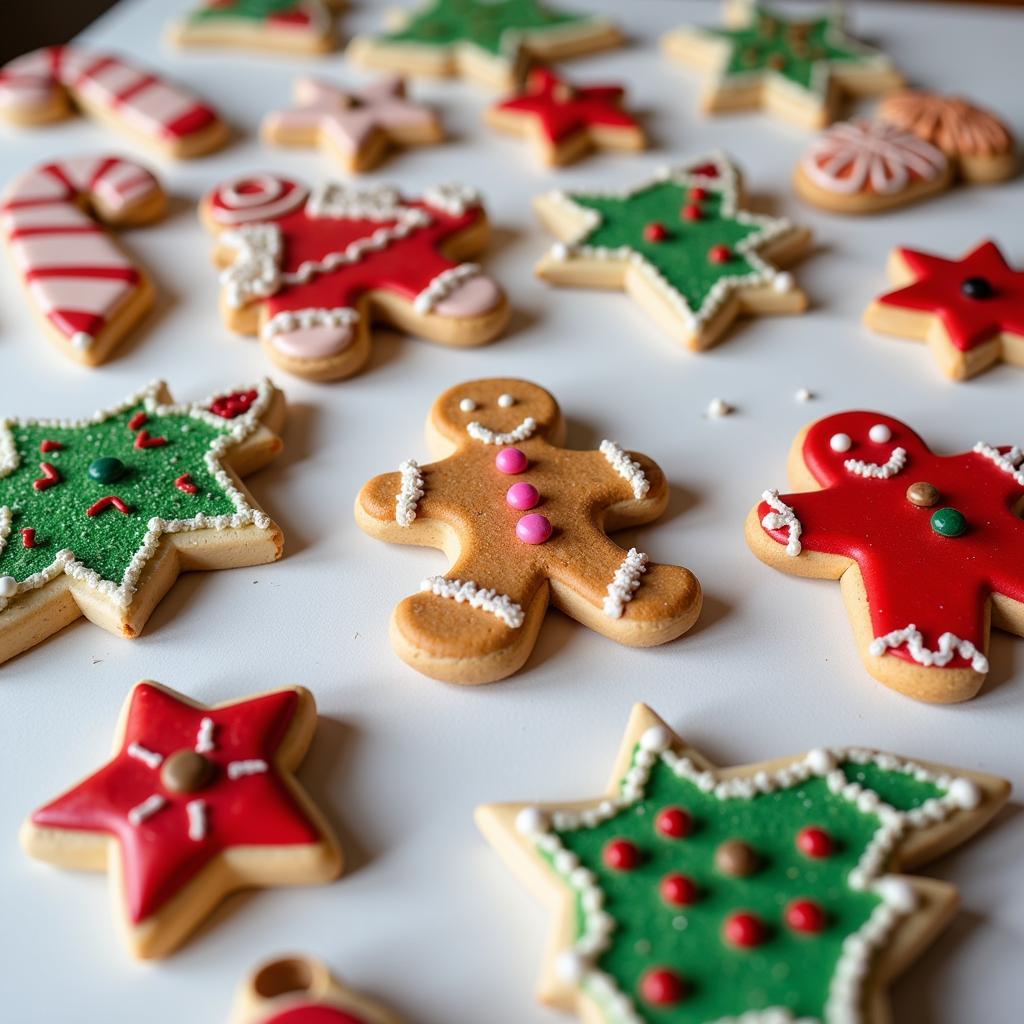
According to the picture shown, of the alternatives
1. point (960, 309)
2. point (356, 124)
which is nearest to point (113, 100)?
point (356, 124)

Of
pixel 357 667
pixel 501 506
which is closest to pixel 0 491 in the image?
pixel 357 667

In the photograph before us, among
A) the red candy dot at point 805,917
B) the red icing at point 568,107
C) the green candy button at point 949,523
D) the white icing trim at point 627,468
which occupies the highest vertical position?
the red icing at point 568,107

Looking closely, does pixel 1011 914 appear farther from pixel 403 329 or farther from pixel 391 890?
pixel 403 329

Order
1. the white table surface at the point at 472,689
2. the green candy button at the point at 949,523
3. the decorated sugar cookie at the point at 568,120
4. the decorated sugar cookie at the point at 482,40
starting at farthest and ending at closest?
the decorated sugar cookie at the point at 482,40, the decorated sugar cookie at the point at 568,120, the green candy button at the point at 949,523, the white table surface at the point at 472,689

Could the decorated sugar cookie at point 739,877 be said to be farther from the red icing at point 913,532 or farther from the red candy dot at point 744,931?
the red icing at point 913,532

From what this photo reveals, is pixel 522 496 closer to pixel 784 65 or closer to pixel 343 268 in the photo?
pixel 343 268

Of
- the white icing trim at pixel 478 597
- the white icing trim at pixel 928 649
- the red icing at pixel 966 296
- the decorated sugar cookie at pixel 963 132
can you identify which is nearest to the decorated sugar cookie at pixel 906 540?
the white icing trim at pixel 928 649

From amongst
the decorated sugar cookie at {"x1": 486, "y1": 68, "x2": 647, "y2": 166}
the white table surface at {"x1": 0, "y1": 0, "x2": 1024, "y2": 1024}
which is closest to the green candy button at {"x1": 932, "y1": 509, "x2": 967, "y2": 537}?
the white table surface at {"x1": 0, "y1": 0, "x2": 1024, "y2": 1024}
